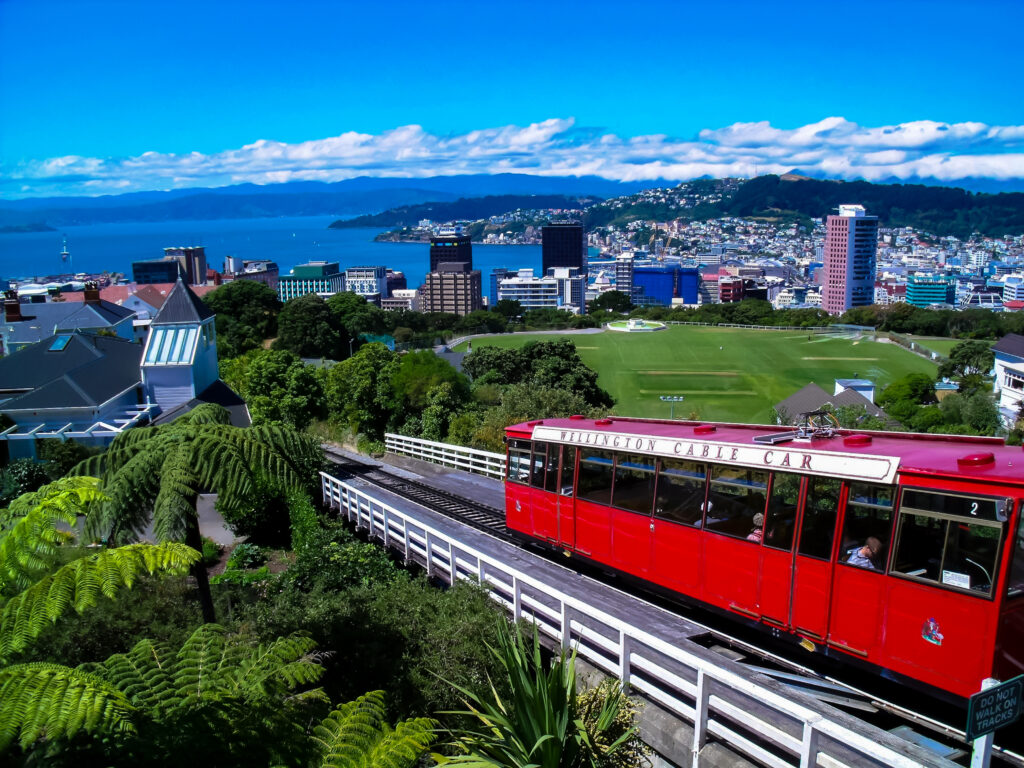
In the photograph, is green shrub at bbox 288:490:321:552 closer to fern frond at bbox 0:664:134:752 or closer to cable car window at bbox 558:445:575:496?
cable car window at bbox 558:445:575:496

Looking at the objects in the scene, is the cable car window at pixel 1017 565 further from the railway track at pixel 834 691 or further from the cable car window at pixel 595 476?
Answer: the cable car window at pixel 595 476

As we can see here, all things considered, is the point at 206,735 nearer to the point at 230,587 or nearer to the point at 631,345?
the point at 230,587

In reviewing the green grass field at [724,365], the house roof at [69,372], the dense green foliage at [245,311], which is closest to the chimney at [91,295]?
the house roof at [69,372]

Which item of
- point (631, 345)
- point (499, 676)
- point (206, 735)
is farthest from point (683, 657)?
point (631, 345)

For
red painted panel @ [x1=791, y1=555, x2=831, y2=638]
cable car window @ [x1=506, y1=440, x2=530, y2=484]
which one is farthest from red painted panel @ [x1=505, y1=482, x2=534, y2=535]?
red painted panel @ [x1=791, y1=555, x2=831, y2=638]

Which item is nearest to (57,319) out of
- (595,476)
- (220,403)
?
(220,403)
